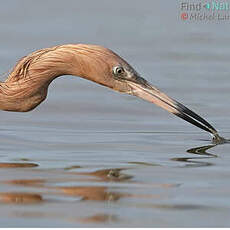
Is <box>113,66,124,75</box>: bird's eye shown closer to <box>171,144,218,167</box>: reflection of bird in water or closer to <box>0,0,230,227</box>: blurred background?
<box>0,0,230,227</box>: blurred background

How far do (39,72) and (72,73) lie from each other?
0.30m

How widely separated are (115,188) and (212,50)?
7107mm

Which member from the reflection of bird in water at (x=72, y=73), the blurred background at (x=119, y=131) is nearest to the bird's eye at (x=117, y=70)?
the reflection of bird in water at (x=72, y=73)

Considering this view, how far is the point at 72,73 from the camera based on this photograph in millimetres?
9516

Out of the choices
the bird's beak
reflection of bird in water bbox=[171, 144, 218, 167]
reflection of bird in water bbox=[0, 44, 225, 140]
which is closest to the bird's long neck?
reflection of bird in water bbox=[0, 44, 225, 140]

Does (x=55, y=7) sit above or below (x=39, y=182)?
above

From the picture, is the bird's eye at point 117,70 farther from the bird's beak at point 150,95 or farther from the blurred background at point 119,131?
the blurred background at point 119,131

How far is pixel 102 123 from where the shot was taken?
36.9ft

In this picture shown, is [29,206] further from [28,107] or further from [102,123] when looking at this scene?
[102,123]

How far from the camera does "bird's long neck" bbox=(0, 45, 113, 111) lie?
30.9ft

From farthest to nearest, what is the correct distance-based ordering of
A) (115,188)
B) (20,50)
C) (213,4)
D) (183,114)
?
(213,4)
(20,50)
(183,114)
(115,188)

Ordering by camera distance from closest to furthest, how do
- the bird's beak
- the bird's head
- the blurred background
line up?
the blurred background < the bird's head < the bird's beak

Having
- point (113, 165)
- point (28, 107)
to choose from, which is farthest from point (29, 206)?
point (28, 107)

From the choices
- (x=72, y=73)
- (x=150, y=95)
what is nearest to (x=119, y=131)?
(x=150, y=95)
